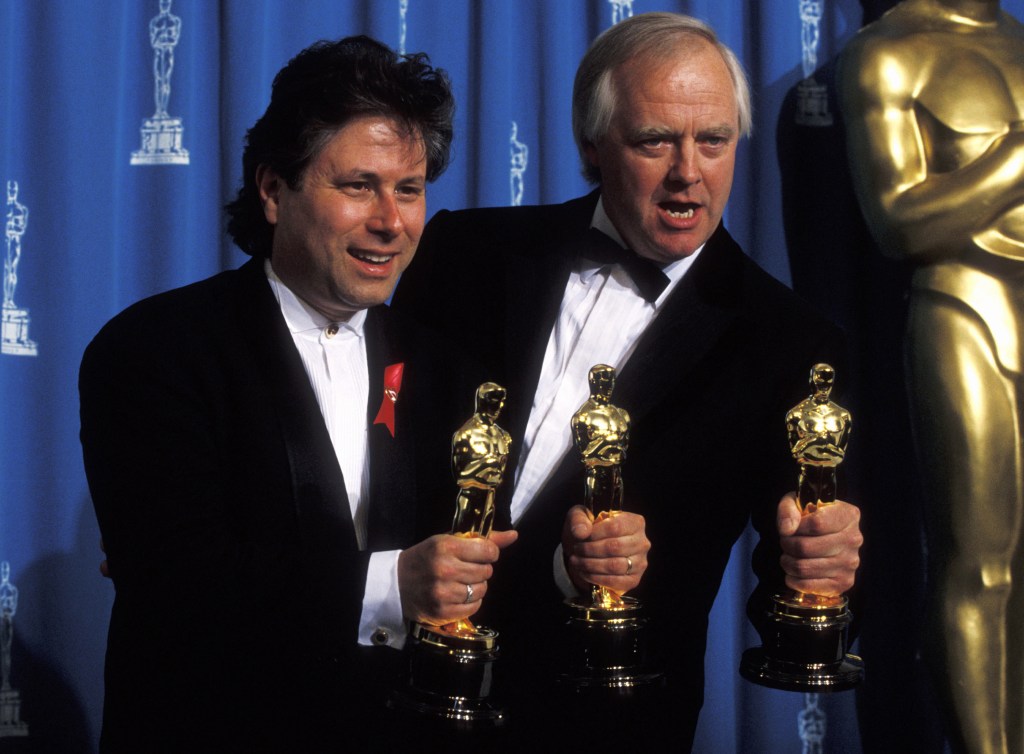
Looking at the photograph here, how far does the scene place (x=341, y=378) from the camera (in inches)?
51.6

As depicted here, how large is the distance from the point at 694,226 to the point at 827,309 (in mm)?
716

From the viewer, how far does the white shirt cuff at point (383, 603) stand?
1.11 metres

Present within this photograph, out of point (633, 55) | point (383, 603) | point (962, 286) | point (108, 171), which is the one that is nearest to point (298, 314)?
point (383, 603)

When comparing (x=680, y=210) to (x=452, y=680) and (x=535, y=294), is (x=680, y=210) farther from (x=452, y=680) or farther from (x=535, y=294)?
(x=452, y=680)

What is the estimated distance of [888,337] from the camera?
6.98 ft

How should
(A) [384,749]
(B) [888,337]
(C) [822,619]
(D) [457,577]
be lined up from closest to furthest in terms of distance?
1. (D) [457,577]
2. (C) [822,619]
3. (A) [384,749]
4. (B) [888,337]

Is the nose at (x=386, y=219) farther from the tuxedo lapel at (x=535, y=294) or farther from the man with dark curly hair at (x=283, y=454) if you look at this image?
the tuxedo lapel at (x=535, y=294)

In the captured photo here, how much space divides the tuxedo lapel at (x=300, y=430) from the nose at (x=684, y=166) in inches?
20.4

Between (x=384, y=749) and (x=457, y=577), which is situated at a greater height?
(x=457, y=577)

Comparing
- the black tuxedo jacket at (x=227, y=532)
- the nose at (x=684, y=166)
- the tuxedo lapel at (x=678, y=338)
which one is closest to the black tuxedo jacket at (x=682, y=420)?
the tuxedo lapel at (x=678, y=338)

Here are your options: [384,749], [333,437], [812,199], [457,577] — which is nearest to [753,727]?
[812,199]

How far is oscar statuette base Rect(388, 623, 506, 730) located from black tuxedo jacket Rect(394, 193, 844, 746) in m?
0.38

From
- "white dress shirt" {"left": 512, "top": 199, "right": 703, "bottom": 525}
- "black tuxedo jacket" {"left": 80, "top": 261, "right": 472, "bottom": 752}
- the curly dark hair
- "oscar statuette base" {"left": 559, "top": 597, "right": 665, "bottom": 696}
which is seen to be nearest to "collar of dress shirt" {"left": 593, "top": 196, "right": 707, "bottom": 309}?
"white dress shirt" {"left": 512, "top": 199, "right": 703, "bottom": 525}

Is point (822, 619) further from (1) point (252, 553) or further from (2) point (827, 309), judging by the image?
(2) point (827, 309)
